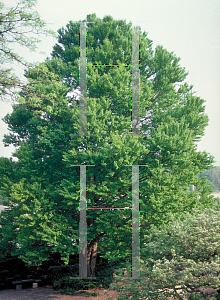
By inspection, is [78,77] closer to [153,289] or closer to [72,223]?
[72,223]

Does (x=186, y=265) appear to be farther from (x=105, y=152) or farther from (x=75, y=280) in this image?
(x=75, y=280)

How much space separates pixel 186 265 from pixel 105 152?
655 cm

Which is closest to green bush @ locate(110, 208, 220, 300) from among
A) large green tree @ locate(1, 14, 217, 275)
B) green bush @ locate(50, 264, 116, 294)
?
large green tree @ locate(1, 14, 217, 275)

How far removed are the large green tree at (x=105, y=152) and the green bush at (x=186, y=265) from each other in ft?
9.39

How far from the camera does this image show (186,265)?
8000 millimetres

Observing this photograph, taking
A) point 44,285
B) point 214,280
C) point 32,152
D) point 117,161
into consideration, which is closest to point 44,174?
point 32,152

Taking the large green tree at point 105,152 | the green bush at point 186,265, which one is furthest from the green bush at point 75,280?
the green bush at point 186,265

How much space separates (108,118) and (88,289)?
9.01 metres

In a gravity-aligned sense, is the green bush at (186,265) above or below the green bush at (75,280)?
above

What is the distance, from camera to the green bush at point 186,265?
7.18 m

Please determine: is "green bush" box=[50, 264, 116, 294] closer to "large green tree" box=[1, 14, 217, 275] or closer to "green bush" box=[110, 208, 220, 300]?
"large green tree" box=[1, 14, 217, 275]

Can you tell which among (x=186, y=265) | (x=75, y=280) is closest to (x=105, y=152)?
(x=186, y=265)

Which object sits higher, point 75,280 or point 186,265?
point 186,265

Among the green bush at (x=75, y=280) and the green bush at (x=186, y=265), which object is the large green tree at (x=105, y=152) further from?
the green bush at (x=186, y=265)
